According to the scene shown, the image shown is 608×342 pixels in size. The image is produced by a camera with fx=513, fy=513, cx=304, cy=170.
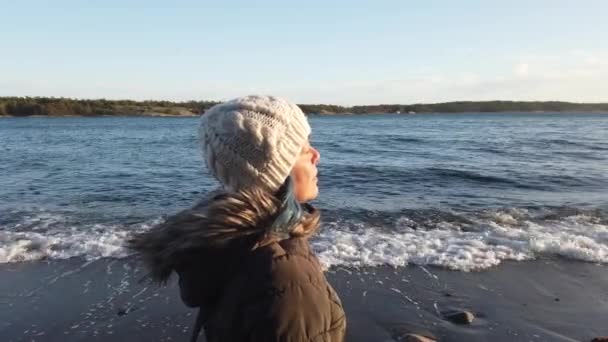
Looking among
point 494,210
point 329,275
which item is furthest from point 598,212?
point 329,275

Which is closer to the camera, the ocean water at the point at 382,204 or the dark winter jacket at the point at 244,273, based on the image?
the dark winter jacket at the point at 244,273

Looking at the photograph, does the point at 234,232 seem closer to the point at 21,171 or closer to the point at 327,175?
the point at 327,175

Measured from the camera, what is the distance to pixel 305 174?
2.12 meters

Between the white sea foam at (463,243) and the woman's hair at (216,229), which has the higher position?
the woman's hair at (216,229)

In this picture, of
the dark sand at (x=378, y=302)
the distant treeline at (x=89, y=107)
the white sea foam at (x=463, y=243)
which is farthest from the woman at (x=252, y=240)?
the distant treeline at (x=89, y=107)

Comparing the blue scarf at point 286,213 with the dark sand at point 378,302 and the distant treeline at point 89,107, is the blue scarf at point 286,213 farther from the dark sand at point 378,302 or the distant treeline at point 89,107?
the distant treeline at point 89,107

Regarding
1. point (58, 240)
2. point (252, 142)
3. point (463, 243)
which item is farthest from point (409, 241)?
point (252, 142)

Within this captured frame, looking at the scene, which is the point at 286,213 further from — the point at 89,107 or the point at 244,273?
the point at 89,107

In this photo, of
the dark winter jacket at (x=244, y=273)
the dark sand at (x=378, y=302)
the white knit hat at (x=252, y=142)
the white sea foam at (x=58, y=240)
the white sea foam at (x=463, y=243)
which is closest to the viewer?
the dark winter jacket at (x=244, y=273)

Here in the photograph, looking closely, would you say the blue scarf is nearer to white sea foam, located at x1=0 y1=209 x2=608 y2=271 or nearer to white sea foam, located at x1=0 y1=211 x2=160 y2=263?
white sea foam, located at x1=0 y1=209 x2=608 y2=271

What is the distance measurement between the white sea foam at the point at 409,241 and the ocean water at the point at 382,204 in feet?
0.07

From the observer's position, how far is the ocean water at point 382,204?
872 cm

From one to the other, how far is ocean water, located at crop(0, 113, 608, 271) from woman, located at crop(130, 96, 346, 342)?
6233mm

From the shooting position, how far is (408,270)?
7.76m
